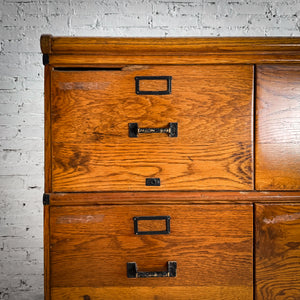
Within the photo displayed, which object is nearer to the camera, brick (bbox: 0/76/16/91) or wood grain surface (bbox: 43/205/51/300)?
wood grain surface (bbox: 43/205/51/300)

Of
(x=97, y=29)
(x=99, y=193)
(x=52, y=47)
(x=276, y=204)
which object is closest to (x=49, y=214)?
(x=99, y=193)

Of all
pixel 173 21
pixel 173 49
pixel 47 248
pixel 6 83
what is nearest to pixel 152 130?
pixel 173 49

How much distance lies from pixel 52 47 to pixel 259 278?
3.24 ft

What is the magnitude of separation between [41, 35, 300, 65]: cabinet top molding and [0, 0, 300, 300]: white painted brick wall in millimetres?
636

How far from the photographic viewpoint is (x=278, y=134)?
85 centimetres

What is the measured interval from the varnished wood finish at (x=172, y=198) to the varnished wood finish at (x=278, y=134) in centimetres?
3

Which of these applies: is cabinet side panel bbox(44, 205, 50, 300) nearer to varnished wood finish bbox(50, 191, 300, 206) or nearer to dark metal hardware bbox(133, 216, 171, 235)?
varnished wood finish bbox(50, 191, 300, 206)

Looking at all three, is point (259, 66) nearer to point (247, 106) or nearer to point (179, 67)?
point (247, 106)

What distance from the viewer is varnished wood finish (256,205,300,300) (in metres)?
0.85

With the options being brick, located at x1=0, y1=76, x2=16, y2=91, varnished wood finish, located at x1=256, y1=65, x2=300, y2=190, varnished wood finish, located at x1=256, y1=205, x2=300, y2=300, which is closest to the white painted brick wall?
brick, located at x1=0, y1=76, x2=16, y2=91

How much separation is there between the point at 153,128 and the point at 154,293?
1.76ft

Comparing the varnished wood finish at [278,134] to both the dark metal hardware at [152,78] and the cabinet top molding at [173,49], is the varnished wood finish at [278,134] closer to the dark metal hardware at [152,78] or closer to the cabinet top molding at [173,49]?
the cabinet top molding at [173,49]

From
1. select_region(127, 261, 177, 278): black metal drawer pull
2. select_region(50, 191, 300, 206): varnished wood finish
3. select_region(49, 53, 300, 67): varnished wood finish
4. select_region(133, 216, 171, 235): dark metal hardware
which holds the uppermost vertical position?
select_region(49, 53, 300, 67): varnished wood finish

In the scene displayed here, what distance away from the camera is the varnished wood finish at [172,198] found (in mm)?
837
